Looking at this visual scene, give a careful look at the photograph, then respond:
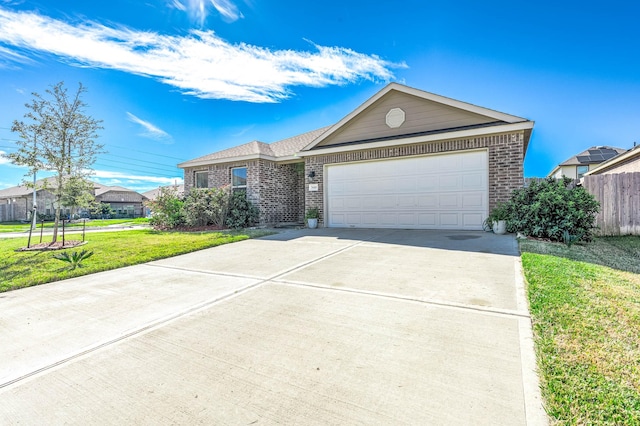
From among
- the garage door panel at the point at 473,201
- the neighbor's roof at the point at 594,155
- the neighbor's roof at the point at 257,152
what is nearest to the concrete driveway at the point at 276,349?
the garage door panel at the point at 473,201

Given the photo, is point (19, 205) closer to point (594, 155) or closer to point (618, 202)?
point (618, 202)

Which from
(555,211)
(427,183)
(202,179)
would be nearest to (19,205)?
(202,179)

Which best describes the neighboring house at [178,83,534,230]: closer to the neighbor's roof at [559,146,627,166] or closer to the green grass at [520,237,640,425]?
the green grass at [520,237,640,425]

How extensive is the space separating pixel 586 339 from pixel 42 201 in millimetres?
43148

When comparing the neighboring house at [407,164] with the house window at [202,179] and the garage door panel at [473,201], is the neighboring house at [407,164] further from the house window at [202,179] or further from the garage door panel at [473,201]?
the house window at [202,179]

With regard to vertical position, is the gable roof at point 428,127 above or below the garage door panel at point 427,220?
above

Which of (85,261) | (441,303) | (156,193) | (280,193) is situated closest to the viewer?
(441,303)

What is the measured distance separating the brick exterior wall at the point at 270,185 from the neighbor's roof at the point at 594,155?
1047 inches

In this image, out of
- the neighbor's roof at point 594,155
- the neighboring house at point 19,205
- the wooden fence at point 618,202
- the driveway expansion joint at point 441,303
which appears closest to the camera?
the driveway expansion joint at point 441,303

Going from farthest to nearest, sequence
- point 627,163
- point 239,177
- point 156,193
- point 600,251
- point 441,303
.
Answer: point 156,193 < point 239,177 < point 627,163 < point 600,251 < point 441,303

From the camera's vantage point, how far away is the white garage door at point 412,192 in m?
8.56

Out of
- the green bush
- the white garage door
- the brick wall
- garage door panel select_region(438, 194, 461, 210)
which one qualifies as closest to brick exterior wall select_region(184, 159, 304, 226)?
the brick wall

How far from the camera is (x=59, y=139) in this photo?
7938mm

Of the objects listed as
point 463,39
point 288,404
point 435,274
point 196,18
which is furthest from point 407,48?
point 288,404
